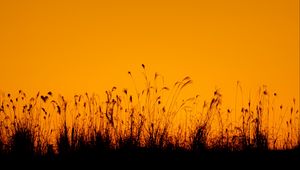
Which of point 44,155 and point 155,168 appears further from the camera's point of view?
point 44,155

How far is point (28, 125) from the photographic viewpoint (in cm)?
716

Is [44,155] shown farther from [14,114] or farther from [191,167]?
[191,167]

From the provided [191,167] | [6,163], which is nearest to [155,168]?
[191,167]

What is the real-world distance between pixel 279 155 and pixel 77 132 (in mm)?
2356

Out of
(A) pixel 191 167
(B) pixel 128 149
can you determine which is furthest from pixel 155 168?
(B) pixel 128 149

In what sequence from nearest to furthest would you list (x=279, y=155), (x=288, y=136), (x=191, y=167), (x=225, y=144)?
(x=191, y=167) → (x=279, y=155) → (x=225, y=144) → (x=288, y=136)

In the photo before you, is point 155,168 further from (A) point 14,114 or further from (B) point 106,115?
(A) point 14,114

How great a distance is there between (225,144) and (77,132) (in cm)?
169

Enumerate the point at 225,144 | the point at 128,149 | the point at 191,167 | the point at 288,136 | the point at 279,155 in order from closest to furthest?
the point at 191,167 < the point at 279,155 < the point at 128,149 < the point at 225,144 < the point at 288,136

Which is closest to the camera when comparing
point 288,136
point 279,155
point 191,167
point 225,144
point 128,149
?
point 191,167

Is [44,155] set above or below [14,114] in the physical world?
below

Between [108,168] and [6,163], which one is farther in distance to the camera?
[6,163]

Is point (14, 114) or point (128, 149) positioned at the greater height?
point (14, 114)

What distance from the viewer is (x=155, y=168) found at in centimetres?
541
